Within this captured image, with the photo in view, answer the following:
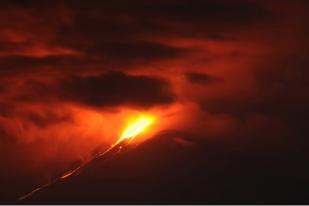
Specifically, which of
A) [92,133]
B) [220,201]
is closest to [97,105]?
[92,133]

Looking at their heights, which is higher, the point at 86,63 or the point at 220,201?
the point at 86,63

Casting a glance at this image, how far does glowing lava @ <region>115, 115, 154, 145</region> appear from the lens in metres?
23.7

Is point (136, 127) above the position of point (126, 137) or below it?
above

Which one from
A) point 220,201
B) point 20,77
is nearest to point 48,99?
point 20,77

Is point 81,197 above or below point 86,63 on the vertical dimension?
below

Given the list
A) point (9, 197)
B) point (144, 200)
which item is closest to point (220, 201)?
point (144, 200)

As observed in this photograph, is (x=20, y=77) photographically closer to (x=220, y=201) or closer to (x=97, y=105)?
(x=97, y=105)

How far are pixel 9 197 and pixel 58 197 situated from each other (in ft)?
1.82

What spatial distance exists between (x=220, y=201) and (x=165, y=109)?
1277mm

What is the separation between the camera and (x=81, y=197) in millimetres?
23328

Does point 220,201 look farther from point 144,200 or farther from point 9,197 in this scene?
point 9,197

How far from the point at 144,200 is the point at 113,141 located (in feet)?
2.52

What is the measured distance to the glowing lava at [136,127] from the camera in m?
23.7

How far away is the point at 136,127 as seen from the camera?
23.8 metres
